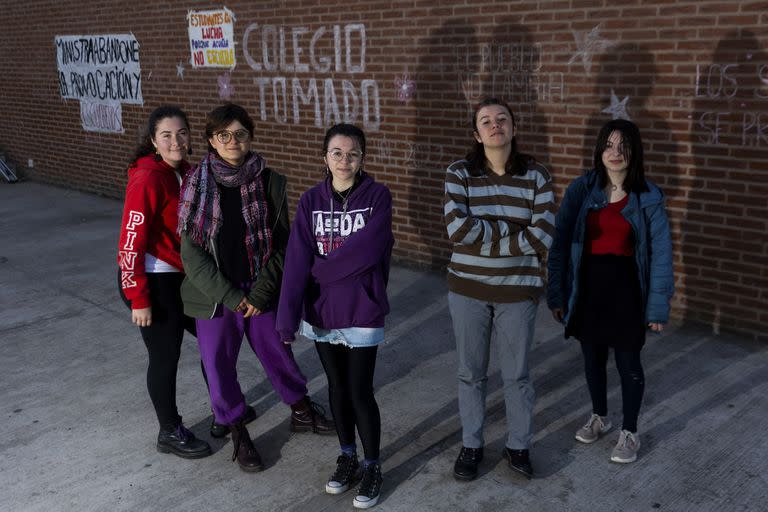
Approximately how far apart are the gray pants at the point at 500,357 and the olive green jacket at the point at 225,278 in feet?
2.90

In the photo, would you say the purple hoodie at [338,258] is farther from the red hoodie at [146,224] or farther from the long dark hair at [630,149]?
the long dark hair at [630,149]

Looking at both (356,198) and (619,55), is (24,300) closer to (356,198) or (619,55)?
(356,198)

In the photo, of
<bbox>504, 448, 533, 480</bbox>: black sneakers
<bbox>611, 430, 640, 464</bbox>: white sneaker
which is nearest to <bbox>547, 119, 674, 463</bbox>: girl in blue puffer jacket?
<bbox>611, 430, 640, 464</bbox>: white sneaker

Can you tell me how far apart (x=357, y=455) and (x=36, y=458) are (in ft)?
5.68

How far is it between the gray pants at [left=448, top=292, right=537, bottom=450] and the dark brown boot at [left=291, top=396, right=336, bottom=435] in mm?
848

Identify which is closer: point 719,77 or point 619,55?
point 719,77

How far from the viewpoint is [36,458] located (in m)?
4.18

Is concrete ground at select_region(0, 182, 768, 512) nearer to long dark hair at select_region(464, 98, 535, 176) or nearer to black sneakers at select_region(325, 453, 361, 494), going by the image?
black sneakers at select_region(325, 453, 361, 494)

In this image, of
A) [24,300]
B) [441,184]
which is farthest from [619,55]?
[24,300]

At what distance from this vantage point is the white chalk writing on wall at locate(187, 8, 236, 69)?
352 inches

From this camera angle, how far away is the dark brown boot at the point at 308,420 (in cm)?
427

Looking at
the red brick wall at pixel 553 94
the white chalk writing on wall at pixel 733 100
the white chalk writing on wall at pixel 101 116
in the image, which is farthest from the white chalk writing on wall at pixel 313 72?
the white chalk writing on wall at pixel 101 116

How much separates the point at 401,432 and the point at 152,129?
6.75 ft

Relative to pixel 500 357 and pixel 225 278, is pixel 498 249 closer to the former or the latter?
pixel 500 357
